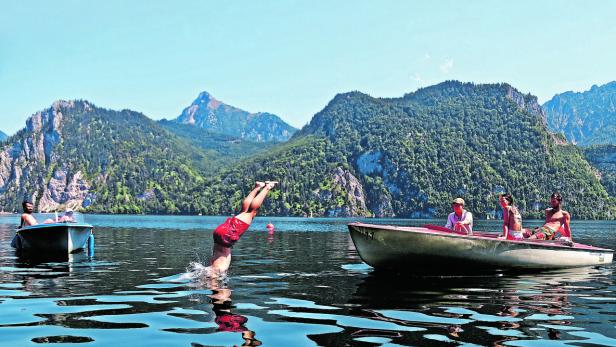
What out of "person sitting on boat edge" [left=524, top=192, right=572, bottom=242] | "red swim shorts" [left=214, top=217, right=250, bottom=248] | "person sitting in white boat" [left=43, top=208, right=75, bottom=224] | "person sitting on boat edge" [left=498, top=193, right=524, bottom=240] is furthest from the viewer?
"person sitting in white boat" [left=43, top=208, right=75, bottom=224]

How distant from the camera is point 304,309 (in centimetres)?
1194

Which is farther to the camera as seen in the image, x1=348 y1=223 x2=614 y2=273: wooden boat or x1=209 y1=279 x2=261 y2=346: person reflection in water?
x1=348 y1=223 x2=614 y2=273: wooden boat

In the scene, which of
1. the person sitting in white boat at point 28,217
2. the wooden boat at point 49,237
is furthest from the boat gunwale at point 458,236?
the person sitting in white boat at point 28,217

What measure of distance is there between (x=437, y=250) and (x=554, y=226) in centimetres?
704

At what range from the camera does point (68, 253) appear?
88.6 ft

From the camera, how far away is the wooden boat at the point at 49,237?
26125 mm

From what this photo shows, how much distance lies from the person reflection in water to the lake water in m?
0.02

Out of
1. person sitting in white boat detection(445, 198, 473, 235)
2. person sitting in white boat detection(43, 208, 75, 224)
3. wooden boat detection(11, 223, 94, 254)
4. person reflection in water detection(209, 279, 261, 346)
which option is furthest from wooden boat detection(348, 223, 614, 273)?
person sitting in white boat detection(43, 208, 75, 224)

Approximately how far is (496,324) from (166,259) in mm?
18605

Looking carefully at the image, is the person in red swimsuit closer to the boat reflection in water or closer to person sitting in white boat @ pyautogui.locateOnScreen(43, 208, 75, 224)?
the boat reflection in water

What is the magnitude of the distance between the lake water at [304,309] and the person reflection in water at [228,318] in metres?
0.02

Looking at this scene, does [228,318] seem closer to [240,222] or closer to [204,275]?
[240,222]

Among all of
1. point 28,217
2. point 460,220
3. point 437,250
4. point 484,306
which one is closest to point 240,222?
point 437,250

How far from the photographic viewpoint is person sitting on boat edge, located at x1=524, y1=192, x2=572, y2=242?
21.8 metres
